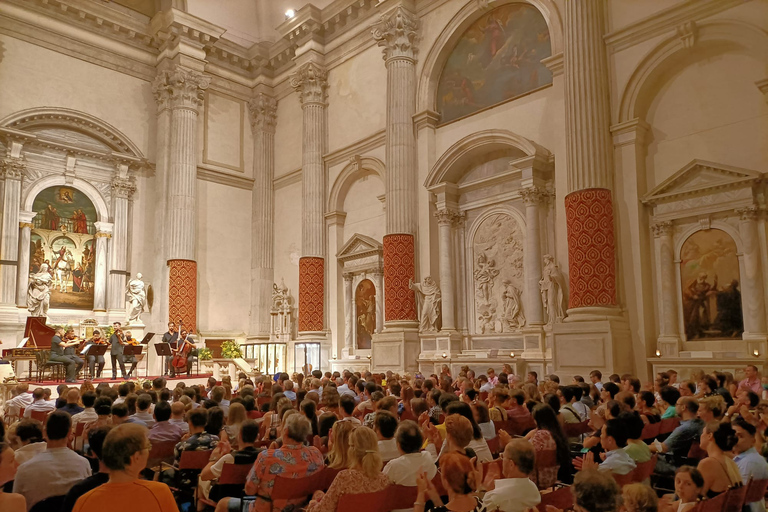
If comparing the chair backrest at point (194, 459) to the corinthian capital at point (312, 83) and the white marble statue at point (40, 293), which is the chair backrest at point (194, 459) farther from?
the corinthian capital at point (312, 83)

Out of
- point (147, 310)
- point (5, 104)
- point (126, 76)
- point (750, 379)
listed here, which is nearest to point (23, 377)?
point (147, 310)

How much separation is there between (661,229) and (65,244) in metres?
16.4

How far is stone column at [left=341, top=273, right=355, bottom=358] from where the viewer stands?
763 inches

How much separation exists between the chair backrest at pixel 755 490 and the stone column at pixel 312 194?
1643cm

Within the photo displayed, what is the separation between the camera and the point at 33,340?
613 inches

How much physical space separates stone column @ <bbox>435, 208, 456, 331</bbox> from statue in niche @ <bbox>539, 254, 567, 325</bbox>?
3081 mm

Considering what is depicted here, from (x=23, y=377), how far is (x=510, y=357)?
11.9 m

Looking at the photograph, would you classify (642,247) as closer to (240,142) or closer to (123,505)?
(123,505)

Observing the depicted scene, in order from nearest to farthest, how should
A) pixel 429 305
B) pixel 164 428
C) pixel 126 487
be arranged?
pixel 126 487 < pixel 164 428 < pixel 429 305

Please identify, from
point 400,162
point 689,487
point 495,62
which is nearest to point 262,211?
point 400,162

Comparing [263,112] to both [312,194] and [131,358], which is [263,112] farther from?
[131,358]

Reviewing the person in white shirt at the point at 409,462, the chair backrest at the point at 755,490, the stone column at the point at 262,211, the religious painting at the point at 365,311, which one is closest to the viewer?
the chair backrest at the point at 755,490

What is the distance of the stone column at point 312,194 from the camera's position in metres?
20.0

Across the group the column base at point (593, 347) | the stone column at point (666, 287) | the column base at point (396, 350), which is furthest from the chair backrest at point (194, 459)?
the column base at point (396, 350)
